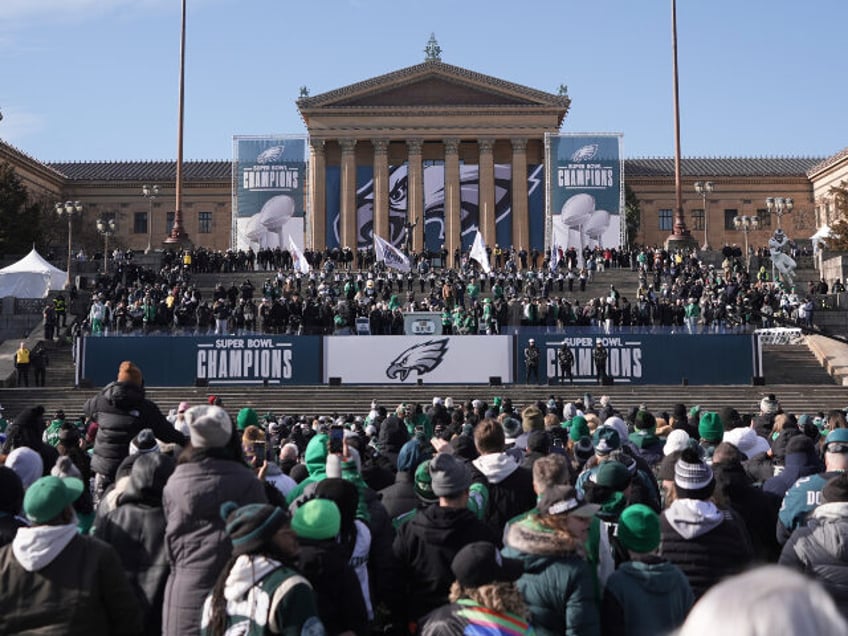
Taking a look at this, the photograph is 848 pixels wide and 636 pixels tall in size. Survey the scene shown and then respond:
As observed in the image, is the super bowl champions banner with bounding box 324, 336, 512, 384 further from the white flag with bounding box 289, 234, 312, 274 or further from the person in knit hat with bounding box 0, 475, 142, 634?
the person in knit hat with bounding box 0, 475, 142, 634

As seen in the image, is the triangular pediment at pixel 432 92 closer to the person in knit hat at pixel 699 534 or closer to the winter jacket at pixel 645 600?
the person in knit hat at pixel 699 534

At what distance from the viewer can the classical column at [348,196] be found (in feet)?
232

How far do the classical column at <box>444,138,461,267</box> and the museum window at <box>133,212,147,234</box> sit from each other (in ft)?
101

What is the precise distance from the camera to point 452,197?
70.8 meters

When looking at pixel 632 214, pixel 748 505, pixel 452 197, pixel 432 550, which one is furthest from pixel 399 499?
pixel 632 214

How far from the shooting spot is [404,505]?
7.61 m

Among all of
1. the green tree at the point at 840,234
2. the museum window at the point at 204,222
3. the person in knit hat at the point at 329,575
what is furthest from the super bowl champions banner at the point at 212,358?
the museum window at the point at 204,222

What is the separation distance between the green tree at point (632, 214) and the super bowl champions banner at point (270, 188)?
122 feet

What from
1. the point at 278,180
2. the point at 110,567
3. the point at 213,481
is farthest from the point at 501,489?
the point at 278,180

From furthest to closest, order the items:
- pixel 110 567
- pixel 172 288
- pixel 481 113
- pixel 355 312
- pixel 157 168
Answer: pixel 157 168
pixel 481 113
pixel 172 288
pixel 355 312
pixel 110 567

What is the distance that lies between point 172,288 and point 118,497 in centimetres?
3815

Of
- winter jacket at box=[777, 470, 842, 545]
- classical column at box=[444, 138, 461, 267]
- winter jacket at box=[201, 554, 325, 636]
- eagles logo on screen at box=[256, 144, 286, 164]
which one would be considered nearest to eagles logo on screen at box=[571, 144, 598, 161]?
classical column at box=[444, 138, 461, 267]

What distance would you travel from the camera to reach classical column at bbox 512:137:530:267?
227ft

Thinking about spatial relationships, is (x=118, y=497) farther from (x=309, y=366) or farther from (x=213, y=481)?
(x=309, y=366)
